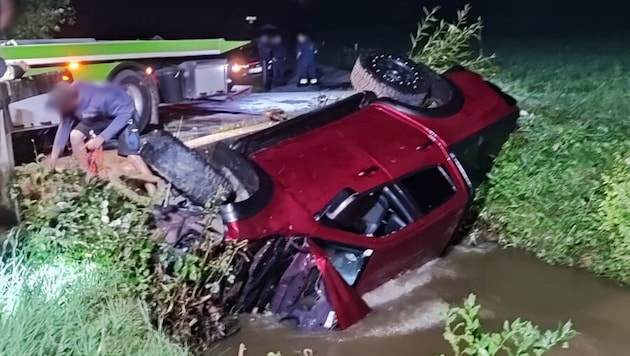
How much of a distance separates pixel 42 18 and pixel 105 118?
0.56 metres

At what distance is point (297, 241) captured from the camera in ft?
13.1

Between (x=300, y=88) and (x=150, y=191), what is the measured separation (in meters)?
1.16

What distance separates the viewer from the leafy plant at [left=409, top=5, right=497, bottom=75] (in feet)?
17.7

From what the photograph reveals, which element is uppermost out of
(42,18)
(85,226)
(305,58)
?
(42,18)

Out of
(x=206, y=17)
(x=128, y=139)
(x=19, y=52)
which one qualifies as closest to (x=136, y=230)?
(x=128, y=139)

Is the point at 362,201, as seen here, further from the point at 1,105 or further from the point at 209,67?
the point at 1,105

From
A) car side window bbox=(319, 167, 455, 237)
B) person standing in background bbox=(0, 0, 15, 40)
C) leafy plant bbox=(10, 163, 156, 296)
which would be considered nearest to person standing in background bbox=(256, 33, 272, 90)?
car side window bbox=(319, 167, 455, 237)

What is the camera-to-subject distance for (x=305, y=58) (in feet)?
16.0

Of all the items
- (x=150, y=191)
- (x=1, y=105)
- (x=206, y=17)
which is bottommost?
(x=150, y=191)

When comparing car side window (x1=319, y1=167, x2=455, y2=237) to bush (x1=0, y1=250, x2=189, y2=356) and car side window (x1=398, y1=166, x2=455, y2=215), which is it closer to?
car side window (x1=398, y1=166, x2=455, y2=215)

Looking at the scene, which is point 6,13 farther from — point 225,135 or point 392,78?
point 392,78

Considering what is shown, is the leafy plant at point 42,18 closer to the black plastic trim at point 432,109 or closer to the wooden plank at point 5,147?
the wooden plank at point 5,147

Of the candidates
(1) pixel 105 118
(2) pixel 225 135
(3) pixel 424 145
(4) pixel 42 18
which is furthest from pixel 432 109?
(4) pixel 42 18

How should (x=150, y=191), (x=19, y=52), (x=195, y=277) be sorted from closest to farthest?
1. (x=195, y=277)
2. (x=19, y=52)
3. (x=150, y=191)
